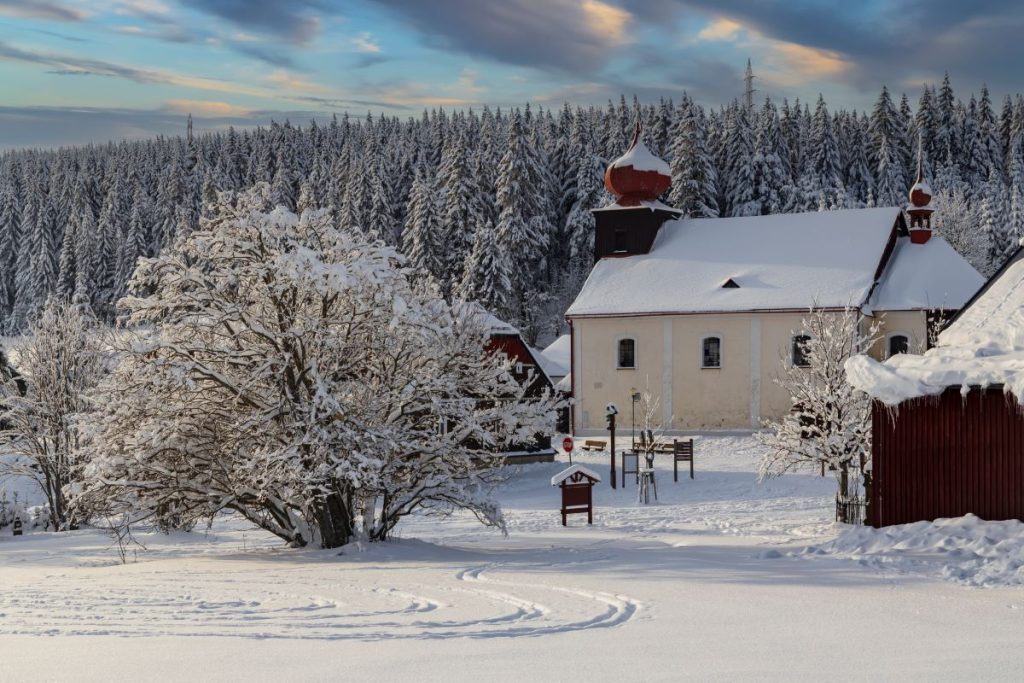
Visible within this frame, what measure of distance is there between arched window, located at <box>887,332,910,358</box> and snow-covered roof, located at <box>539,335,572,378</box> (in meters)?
18.6

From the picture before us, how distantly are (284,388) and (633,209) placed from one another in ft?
82.2

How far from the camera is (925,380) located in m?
16.9

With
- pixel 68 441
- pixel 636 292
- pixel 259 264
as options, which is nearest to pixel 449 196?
pixel 636 292

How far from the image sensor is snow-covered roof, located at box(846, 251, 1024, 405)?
53.7 ft

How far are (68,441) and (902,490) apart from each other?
2082 centimetres

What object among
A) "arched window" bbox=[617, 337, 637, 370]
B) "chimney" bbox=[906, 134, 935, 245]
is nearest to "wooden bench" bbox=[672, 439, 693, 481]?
"arched window" bbox=[617, 337, 637, 370]

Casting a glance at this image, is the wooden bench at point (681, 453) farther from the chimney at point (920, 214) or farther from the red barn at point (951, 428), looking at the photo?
the chimney at point (920, 214)

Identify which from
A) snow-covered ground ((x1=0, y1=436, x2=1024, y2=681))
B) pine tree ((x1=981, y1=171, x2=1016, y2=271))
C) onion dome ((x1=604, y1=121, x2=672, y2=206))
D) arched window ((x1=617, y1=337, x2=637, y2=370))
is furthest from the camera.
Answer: pine tree ((x1=981, y1=171, x2=1016, y2=271))

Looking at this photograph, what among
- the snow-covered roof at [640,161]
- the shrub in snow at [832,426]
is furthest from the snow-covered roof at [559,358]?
the shrub in snow at [832,426]

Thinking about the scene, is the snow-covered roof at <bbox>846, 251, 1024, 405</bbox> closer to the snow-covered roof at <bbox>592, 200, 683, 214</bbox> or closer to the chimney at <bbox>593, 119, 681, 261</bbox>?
the chimney at <bbox>593, 119, 681, 261</bbox>

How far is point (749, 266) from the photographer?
37719 millimetres

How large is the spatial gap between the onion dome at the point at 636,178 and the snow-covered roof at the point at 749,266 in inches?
64.4

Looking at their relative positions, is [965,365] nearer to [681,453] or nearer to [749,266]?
[681,453]

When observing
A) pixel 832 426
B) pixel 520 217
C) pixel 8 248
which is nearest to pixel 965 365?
pixel 832 426
